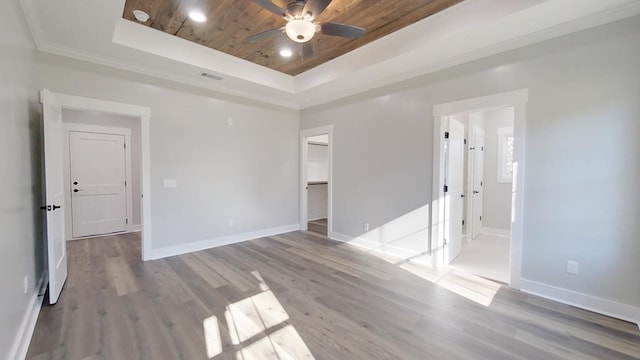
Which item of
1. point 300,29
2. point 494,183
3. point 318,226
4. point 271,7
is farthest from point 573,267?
point 318,226

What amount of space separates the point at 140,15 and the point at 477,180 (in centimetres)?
580

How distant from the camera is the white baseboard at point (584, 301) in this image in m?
2.27

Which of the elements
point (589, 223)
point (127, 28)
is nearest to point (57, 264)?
point (127, 28)

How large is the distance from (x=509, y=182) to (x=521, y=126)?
9.68ft

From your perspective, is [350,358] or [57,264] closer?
[350,358]

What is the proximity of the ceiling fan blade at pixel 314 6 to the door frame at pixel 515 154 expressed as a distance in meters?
2.07

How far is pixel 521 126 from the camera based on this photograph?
2.78m

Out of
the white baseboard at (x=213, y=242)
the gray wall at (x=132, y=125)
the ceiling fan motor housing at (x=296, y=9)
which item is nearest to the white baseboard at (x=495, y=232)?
the white baseboard at (x=213, y=242)

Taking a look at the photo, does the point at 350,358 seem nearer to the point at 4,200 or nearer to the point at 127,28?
the point at 4,200

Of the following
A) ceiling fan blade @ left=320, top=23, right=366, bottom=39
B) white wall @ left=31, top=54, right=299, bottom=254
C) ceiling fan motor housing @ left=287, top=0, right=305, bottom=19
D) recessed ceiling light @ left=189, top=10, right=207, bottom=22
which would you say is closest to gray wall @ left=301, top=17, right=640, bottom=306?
ceiling fan blade @ left=320, top=23, right=366, bottom=39

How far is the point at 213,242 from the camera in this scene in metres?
4.38

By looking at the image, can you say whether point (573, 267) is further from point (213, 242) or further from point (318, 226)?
point (213, 242)

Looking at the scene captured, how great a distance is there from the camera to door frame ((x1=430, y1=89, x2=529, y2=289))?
279cm

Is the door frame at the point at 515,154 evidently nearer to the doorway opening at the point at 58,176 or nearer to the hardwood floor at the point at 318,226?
the hardwood floor at the point at 318,226
